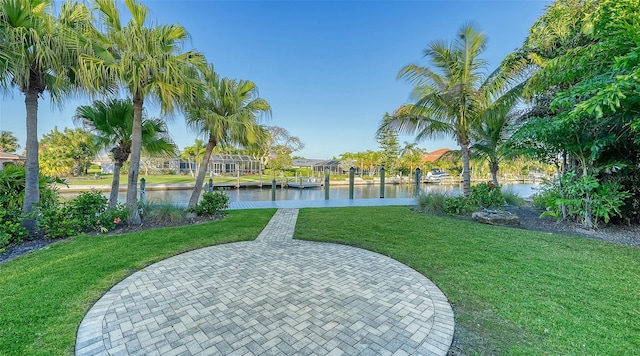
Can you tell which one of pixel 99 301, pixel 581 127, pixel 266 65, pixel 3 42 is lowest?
pixel 99 301

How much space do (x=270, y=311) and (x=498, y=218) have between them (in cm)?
565

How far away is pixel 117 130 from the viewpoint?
5.65 m

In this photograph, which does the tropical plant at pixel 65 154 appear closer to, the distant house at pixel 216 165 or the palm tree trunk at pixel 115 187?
the distant house at pixel 216 165

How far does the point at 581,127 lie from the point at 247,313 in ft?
21.0

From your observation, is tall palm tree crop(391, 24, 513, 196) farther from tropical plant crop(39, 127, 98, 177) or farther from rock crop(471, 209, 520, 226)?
tropical plant crop(39, 127, 98, 177)

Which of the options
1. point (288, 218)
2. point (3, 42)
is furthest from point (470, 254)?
point (3, 42)

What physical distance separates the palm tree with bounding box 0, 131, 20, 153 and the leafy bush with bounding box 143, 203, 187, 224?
120 feet

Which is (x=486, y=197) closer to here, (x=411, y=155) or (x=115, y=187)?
(x=115, y=187)

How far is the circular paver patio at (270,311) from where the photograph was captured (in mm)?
1832

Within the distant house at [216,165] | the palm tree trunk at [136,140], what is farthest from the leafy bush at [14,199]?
the distant house at [216,165]

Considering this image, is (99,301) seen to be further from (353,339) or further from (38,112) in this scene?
(38,112)

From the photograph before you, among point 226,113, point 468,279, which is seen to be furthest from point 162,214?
point 468,279

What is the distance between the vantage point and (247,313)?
224cm

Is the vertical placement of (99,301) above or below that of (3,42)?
below
